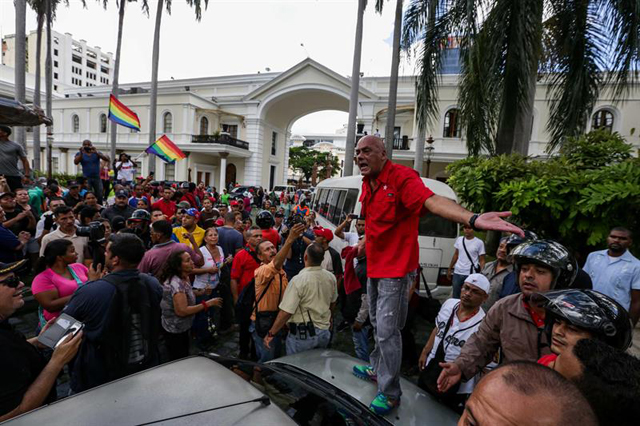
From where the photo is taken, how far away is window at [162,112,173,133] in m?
29.4

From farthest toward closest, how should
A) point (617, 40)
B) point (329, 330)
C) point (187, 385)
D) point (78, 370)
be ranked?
point (617, 40), point (329, 330), point (78, 370), point (187, 385)

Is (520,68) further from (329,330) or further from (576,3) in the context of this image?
(329,330)

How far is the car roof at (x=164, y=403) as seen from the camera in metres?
1.41

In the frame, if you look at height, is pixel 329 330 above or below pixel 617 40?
below

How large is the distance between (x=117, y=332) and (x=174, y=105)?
1224 inches

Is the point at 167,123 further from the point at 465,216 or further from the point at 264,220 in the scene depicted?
the point at 465,216

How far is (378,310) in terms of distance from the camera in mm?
2299

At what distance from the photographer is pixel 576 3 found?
7.01 meters

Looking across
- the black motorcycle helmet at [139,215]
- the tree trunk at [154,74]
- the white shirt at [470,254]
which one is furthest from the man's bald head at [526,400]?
the tree trunk at [154,74]

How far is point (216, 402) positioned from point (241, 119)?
31862mm

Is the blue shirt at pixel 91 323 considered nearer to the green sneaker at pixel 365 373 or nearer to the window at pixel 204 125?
the green sneaker at pixel 365 373

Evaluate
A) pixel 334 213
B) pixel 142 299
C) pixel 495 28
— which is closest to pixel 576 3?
pixel 495 28

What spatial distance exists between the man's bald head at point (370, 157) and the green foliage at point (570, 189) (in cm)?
321

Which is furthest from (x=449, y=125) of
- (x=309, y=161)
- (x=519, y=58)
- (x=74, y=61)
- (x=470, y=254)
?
(x=74, y=61)
